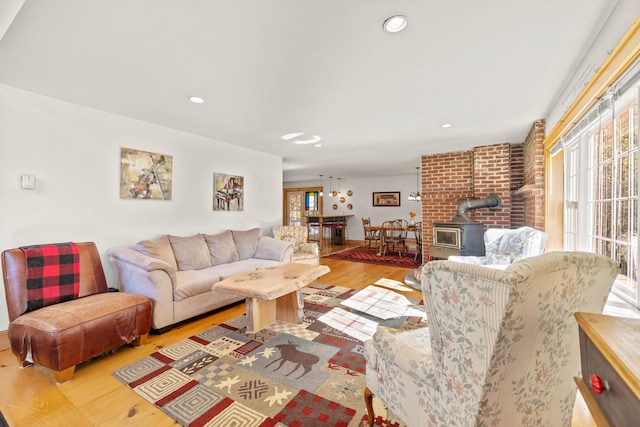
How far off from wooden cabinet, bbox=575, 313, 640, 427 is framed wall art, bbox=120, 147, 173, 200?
394cm

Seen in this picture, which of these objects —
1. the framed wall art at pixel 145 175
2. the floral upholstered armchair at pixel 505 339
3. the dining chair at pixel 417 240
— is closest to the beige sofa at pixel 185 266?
the framed wall art at pixel 145 175

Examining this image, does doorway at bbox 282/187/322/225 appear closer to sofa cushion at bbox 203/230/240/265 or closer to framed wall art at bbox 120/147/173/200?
sofa cushion at bbox 203/230/240/265

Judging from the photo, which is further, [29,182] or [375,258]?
[375,258]

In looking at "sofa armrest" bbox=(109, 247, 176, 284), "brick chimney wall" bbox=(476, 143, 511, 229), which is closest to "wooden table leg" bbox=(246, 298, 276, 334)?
"sofa armrest" bbox=(109, 247, 176, 284)

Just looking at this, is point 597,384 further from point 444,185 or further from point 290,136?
point 444,185

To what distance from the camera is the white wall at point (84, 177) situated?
8.07 ft

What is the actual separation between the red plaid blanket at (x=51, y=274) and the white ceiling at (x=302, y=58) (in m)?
1.45

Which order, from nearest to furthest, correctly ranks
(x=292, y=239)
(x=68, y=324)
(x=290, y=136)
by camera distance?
1. (x=68, y=324)
2. (x=290, y=136)
3. (x=292, y=239)

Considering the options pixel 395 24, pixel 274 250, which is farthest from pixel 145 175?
pixel 395 24

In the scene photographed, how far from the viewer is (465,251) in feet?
14.5

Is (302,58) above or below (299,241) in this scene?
above

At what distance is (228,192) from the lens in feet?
14.8

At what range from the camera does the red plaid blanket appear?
214 centimetres

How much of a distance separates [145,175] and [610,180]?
4.44 meters
